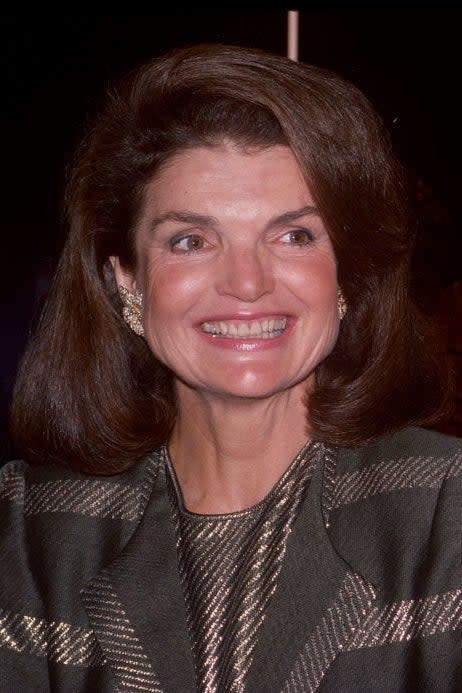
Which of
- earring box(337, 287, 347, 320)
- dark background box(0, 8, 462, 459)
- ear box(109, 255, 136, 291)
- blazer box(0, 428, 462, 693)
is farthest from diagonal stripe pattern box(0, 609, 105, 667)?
dark background box(0, 8, 462, 459)

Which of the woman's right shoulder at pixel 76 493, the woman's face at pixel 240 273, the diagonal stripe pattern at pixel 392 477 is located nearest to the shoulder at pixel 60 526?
the woman's right shoulder at pixel 76 493

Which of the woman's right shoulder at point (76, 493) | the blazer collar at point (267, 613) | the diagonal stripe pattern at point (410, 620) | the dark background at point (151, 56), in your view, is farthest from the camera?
the dark background at point (151, 56)

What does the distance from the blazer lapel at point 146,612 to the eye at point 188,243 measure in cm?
65

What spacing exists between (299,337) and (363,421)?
0.30 metres

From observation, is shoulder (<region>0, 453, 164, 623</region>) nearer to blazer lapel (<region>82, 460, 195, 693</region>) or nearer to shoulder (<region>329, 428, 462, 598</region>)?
blazer lapel (<region>82, 460, 195, 693</region>)

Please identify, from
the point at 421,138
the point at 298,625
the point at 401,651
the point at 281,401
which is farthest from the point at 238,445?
the point at 421,138

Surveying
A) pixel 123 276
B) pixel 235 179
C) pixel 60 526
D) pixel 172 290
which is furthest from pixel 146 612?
pixel 235 179

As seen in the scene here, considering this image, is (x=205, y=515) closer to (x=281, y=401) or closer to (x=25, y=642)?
(x=281, y=401)

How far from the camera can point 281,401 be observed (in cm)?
252

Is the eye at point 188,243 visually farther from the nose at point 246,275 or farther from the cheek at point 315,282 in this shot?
the cheek at point 315,282

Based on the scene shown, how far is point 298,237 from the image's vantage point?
2.35m

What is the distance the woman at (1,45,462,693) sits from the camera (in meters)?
2.20

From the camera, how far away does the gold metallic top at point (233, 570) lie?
7.50 ft

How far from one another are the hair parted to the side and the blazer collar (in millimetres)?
263
